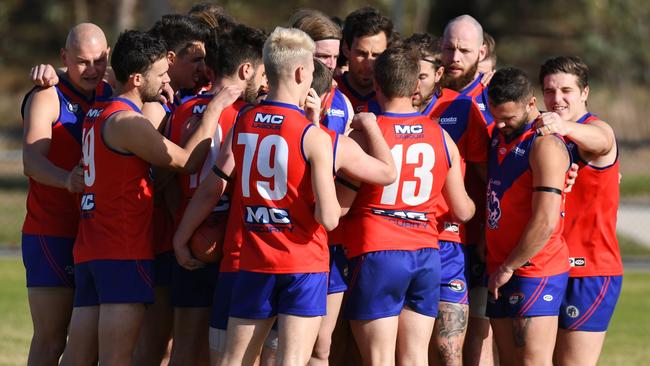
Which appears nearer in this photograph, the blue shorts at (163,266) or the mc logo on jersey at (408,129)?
the mc logo on jersey at (408,129)

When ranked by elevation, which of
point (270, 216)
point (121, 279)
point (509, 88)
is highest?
point (509, 88)

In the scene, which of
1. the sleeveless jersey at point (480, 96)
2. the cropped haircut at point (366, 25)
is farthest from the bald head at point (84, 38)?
the sleeveless jersey at point (480, 96)

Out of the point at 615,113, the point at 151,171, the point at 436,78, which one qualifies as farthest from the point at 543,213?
the point at 615,113

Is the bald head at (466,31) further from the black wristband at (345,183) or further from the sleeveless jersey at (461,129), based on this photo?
the black wristband at (345,183)

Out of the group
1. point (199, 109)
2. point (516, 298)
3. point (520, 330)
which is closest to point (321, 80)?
point (199, 109)

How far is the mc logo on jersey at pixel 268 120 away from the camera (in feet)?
19.6

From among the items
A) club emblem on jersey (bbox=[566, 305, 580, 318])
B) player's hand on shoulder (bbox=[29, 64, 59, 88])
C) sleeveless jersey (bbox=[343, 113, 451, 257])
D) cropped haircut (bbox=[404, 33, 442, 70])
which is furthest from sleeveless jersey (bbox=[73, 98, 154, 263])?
club emblem on jersey (bbox=[566, 305, 580, 318])

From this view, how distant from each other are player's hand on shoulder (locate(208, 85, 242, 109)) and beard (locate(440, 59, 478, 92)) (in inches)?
71.4

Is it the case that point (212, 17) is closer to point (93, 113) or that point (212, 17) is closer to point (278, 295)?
point (93, 113)

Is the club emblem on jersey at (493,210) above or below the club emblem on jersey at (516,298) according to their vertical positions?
above

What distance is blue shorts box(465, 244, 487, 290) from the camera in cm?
754

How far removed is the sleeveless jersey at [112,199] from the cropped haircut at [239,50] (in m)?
0.62

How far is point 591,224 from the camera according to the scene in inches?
278

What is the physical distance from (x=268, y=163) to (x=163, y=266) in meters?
1.52
